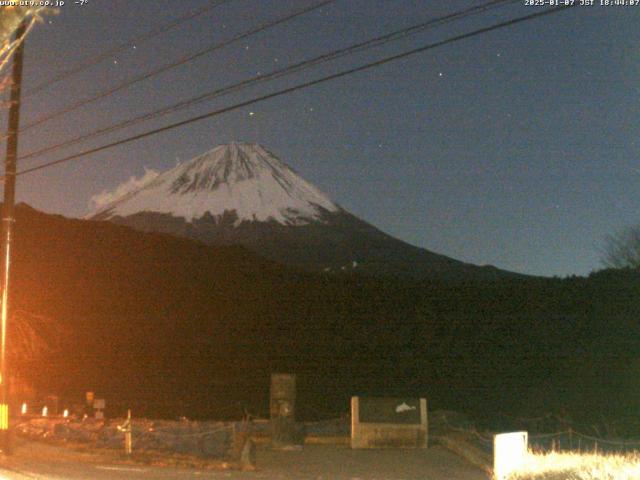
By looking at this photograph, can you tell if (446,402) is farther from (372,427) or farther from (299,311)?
(372,427)

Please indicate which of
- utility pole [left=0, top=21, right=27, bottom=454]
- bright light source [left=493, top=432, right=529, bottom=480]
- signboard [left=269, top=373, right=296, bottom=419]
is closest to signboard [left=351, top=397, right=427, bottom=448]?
signboard [left=269, top=373, right=296, bottom=419]

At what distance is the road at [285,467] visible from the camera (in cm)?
1482

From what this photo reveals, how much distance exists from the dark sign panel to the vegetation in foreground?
265 inches

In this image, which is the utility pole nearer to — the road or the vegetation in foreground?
the road

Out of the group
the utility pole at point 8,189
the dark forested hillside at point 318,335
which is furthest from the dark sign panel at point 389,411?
the dark forested hillside at point 318,335

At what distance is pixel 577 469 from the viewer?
42.7ft

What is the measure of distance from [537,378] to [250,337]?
14.7 meters

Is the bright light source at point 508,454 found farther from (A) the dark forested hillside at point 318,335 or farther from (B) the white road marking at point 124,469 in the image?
(A) the dark forested hillside at point 318,335

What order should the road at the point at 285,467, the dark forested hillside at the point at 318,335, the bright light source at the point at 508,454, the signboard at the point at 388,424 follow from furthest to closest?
the dark forested hillside at the point at 318,335 → the signboard at the point at 388,424 → the road at the point at 285,467 → the bright light source at the point at 508,454

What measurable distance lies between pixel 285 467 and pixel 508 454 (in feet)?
17.7

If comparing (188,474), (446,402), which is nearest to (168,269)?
(446,402)

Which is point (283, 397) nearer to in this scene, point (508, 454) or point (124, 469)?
point (124, 469)

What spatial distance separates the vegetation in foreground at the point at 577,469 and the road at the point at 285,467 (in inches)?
62.3

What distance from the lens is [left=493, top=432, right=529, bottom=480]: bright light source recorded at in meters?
13.4
